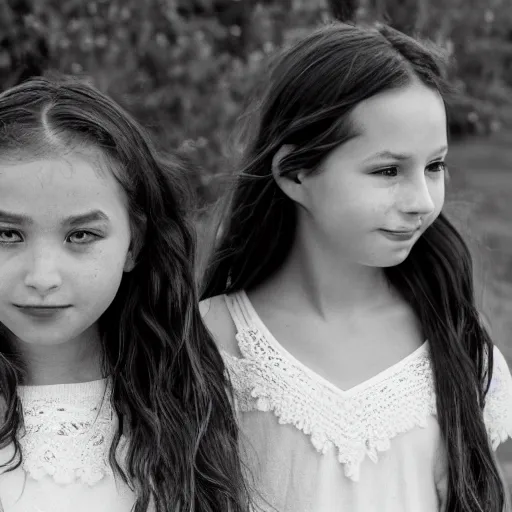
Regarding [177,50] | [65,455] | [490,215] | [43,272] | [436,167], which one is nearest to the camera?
[43,272]

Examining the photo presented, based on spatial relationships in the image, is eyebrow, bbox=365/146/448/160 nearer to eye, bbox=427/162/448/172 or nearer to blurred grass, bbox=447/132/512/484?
eye, bbox=427/162/448/172

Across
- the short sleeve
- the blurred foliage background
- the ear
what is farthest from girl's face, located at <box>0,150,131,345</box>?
the blurred foliage background

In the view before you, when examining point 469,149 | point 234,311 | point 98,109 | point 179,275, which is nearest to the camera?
point 98,109

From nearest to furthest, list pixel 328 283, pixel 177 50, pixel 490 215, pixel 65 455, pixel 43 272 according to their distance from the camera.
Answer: pixel 43 272 → pixel 65 455 → pixel 328 283 → pixel 177 50 → pixel 490 215

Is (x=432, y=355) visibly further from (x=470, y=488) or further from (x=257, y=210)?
(x=257, y=210)

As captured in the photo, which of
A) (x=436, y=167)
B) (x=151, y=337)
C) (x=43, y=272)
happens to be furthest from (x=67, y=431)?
(x=436, y=167)

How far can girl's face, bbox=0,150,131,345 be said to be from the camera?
75.2 inches

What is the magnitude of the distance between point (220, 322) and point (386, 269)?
1.37 ft

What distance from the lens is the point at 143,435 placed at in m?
2.13

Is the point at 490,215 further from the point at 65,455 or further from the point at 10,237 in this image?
the point at 10,237

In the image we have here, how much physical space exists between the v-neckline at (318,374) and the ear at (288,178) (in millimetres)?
301

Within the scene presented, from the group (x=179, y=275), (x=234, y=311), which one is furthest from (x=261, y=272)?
(x=179, y=275)

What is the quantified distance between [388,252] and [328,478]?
520 millimetres

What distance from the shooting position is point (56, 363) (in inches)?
85.0
